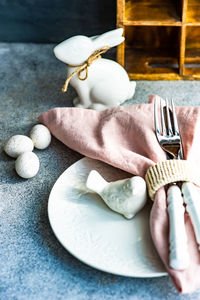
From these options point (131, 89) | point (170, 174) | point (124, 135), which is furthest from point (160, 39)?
point (170, 174)

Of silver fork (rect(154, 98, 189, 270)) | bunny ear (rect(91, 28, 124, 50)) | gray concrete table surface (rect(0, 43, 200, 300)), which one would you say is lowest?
gray concrete table surface (rect(0, 43, 200, 300))

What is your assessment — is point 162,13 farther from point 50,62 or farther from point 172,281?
point 172,281

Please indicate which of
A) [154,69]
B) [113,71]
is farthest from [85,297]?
[154,69]

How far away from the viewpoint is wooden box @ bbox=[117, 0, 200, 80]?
0.81 meters

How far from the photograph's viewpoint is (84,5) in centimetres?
97

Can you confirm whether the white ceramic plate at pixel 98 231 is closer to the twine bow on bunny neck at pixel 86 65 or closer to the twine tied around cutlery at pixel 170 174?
the twine tied around cutlery at pixel 170 174

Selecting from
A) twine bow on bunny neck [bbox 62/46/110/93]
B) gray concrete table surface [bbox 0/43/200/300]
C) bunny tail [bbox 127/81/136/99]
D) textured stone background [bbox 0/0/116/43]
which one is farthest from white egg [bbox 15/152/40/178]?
textured stone background [bbox 0/0/116/43]

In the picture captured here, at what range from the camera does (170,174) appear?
1.75ft

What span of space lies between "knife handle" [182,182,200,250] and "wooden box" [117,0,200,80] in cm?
39

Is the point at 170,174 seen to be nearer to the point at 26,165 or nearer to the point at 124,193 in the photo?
the point at 124,193

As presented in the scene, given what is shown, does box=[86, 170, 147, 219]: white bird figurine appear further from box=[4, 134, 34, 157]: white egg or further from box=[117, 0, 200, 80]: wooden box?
box=[117, 0, 200, 80]: wooden box

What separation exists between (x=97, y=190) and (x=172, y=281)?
6.1 inches

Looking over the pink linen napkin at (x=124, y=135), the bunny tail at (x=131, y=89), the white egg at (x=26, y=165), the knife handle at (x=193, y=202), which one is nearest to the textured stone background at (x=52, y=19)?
the bunny tail at (x=131, y=89)

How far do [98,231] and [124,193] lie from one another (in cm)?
6
